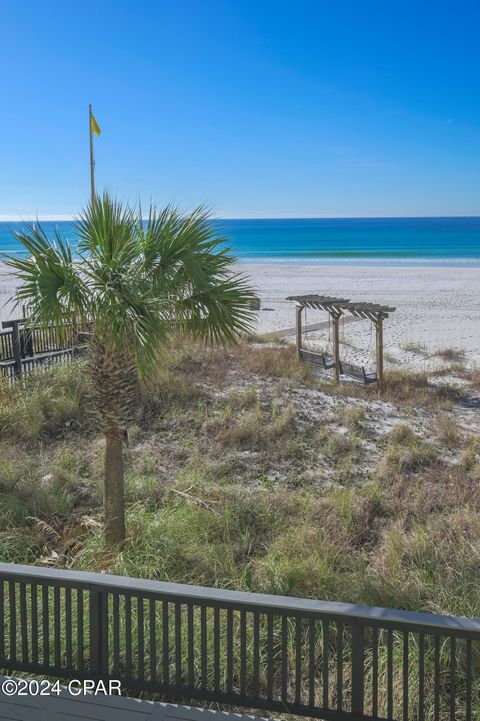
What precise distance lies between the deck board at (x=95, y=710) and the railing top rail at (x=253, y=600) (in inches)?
25.8

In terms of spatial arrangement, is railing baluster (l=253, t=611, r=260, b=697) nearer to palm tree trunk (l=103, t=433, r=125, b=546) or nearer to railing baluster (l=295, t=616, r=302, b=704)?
railing baluster (l=295, t=616, r=302, b=704)

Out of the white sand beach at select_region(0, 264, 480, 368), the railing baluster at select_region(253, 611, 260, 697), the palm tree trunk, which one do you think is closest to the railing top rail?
the railing baluster at select_region(253, 611, 260, 697)

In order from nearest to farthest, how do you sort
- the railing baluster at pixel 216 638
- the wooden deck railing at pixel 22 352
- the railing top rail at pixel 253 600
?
the railing top rail at pixel 253 600 → the railing baluster at pixel 216 638 → the wooden deck railing at pixel 22 352

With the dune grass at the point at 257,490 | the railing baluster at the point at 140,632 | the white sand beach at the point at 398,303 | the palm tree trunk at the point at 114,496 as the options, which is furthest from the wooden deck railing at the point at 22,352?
the railing baluster at the point at 140,632

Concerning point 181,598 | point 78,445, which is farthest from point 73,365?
point 181,598

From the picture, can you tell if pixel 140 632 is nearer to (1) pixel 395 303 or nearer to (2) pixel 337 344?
(2) pixel 337 344

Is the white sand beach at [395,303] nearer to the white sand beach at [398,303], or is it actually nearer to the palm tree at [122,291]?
the white sand beach at [398,303]

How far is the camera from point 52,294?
571 centimetres

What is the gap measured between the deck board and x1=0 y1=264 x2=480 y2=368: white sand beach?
644cm

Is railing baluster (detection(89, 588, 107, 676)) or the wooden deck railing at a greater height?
the wooden deck railing

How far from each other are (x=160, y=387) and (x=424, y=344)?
1009cm

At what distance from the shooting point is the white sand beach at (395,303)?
61.8ft

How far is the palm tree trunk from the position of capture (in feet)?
21.1

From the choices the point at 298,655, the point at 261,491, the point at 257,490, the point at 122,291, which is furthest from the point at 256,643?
the point at 257,490
